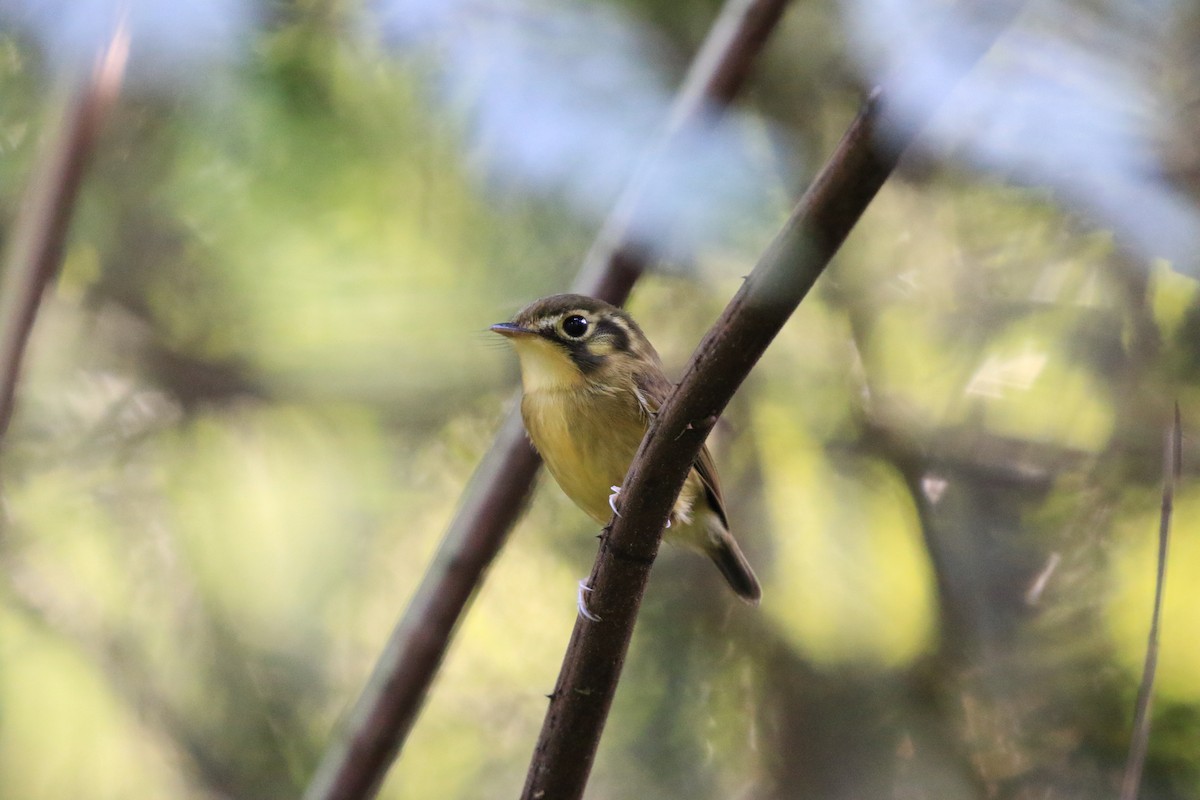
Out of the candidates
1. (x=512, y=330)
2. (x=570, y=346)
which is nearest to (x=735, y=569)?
(x=570, y=346)

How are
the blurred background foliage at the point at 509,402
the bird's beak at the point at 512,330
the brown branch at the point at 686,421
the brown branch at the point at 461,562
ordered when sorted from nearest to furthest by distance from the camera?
the brown branch at the point at 686,421 → the brown branch at the point at 461,562 → the bird's beak at the point at 512,330 → the blurred background foliage at the point at 509,402

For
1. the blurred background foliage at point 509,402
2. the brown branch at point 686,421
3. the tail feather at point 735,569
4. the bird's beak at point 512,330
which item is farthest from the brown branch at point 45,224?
the tail feather at point 735,569

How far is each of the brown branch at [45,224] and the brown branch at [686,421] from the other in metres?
0.89

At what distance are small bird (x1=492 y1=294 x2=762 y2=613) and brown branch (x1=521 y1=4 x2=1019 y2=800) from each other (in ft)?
3.27

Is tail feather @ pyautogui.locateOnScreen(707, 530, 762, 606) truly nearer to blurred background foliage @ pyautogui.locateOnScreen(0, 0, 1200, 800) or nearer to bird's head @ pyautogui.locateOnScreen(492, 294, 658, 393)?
blurred background foliage @ pyautogui.locateOnScreen(0, 0, 1200, 800)

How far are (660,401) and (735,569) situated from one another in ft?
1.89

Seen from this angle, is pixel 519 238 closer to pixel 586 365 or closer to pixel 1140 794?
pixel 586 365

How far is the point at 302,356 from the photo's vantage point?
3635 millimetres

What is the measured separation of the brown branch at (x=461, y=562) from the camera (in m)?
2.32

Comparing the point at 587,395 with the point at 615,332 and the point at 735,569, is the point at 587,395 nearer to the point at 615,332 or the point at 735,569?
the point at 615,332

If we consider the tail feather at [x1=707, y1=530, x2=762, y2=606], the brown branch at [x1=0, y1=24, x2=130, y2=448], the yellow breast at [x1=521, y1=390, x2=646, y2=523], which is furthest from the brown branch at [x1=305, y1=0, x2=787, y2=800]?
the brown branch at [x1=0, y1=24, x2=130, y2=448]

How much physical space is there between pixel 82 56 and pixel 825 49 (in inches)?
92.7

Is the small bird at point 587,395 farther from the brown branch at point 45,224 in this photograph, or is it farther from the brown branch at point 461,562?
the brown branch at point 45,224

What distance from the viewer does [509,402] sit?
3691mm
